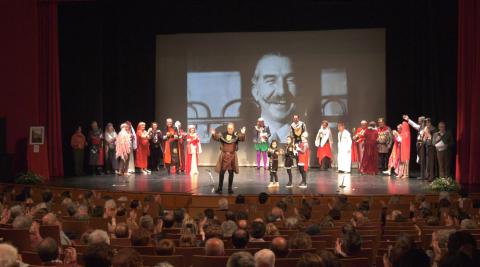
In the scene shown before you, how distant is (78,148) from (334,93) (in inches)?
282

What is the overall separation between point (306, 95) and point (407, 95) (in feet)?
9.21

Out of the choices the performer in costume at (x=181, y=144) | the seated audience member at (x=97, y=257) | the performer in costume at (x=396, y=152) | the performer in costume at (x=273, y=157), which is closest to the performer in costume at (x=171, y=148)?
the performer in costume at (x=181, y=144)

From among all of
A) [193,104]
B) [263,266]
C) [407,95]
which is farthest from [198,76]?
[263,266]

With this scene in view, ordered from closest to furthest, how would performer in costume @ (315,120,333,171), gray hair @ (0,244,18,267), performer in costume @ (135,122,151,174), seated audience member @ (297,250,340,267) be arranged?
seated audience member @ (297,250,340,267), gray hair @ (0,244,18,267), performer in costume @ (135,122,151,174), performer in costume @ (315,120,333,171)

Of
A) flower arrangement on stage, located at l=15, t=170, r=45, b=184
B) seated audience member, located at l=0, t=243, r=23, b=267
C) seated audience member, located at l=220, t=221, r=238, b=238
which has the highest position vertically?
seated audience member, located at l=0, t=243, r=23, b=267

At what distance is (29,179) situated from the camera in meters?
14.6

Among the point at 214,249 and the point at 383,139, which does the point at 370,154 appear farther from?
the point at 214,249

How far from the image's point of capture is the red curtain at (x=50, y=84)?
52.7 feet

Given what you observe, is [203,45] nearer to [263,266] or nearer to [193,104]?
[193,104]

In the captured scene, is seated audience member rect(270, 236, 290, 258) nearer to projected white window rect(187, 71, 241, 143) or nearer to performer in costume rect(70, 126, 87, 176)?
performer in costume rect(70, 126, 87, 176)

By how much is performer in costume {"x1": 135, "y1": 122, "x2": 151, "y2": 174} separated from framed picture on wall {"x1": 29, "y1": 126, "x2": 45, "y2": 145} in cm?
254

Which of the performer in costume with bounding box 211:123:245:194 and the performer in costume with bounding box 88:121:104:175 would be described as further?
the performer in costume with bounding box 88:121:104:175

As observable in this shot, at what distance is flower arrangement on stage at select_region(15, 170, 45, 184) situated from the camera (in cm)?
1453

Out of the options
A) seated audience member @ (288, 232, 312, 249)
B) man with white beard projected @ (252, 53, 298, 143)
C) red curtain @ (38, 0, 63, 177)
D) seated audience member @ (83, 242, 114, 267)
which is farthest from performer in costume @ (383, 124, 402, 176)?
seated audience member @ (83, 242, 114, 267)
